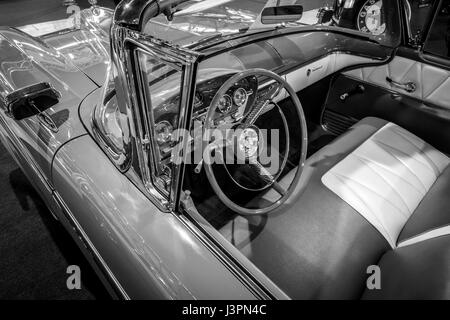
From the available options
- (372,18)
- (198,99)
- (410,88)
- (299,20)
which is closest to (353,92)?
(410,88)

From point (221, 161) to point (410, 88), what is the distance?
4.84 ft

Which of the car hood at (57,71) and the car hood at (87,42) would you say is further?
the car hood at (87,42)

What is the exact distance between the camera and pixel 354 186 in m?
1.46

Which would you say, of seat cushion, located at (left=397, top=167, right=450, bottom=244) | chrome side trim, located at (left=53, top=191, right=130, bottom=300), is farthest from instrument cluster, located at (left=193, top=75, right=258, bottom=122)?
seat cushion, located at (left=397, top=167, right=450, bottom=244)

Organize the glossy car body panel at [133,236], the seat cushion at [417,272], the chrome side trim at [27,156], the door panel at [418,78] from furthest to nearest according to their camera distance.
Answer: the door panel at [418,78] < the chrome side trim at [27,156] < the seat cushion at [417,272] < the glossy car body panel at [133,236]

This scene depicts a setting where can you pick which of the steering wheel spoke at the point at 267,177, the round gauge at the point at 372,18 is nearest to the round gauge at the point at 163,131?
the steering wheel spoke at the point at 267,177

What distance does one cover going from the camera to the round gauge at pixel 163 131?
1193mm

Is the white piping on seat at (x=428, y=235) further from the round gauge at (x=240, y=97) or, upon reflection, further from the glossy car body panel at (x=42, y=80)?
the glossy car body panel at (x=42, y=80)

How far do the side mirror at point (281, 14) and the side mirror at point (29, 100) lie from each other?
3.67 feet

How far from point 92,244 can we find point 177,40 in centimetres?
150

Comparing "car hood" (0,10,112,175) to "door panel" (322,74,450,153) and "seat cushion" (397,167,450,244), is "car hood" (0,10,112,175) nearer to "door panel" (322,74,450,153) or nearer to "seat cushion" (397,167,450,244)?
"seat cushion" (397,167,450,244)

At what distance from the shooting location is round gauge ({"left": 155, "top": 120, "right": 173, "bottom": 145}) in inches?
47.0

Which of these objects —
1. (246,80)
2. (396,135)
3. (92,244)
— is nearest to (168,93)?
(246,80)
